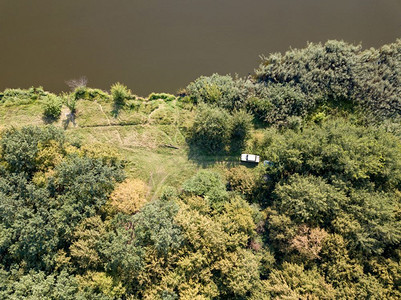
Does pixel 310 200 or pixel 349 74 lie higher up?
pixel 349 74

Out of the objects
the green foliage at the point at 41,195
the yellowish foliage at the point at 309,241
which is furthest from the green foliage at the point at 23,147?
the yellowish foliage at the point at 309,241

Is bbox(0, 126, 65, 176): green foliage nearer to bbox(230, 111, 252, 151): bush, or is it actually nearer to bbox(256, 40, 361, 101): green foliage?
bbox(230, 111, 252, 151): bush

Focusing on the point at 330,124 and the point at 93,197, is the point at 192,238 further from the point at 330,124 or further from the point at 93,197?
the point at 330,124

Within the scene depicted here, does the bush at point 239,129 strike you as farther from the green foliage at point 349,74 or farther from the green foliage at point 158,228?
the green foliage at point 158,228

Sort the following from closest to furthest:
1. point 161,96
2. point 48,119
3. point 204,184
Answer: point 204,184, point 48,119, point 161,96

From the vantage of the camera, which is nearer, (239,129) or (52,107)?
(239,129)

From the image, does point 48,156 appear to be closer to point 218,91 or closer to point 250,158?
point 218,91

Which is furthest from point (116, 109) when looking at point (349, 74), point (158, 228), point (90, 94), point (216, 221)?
point (349, 74)
